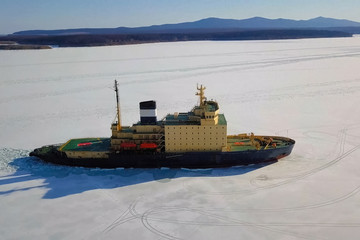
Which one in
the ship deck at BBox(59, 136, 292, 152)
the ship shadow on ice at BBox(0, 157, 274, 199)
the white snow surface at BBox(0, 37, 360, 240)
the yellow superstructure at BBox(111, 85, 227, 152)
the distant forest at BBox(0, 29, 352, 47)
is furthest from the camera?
the distant forest at BBox(0, 29, 352, 47)

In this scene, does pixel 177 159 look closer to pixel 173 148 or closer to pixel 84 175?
pixel 173 148

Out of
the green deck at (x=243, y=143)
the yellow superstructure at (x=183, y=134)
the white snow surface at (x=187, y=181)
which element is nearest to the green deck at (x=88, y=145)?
the yellow superstructure at (x=183, y=134)

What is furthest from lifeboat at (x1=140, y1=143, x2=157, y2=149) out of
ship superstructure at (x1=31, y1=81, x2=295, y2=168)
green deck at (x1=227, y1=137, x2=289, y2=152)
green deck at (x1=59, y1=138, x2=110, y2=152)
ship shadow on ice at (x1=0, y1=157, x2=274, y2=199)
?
green deck at (x1=227, y1=137, x2=289, y2=152)

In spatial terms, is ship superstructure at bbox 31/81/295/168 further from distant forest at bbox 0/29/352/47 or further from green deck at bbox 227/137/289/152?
distant forest at bbox 0/29/352/47

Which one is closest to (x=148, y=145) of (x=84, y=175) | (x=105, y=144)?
(x=105, y=144)

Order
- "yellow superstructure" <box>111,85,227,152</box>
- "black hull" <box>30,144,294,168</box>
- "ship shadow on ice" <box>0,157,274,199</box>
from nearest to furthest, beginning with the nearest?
1. "ship shadow on ice" <box>0,157,274,199</box>
2. "yellow superstructure" <box>111,85,227,152</box>
3. "black hull" <box>30,144,294,168</box>

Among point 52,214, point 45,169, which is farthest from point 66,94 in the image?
point 52,214

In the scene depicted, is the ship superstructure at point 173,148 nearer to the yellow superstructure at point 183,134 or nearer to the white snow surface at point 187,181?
the yellow superstructure at point 183,134
